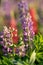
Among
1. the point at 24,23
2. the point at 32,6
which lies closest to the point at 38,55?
the point at 24,23

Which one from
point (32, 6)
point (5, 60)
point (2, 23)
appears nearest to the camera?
point (5, 60)

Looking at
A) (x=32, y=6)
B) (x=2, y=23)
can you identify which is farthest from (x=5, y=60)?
(x=32, y=6)

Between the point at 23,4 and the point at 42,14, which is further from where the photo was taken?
the point at 42,14

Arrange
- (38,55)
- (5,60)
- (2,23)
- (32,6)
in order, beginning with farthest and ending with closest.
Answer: (32,6) < (2,23) < (38,55) < (5,60)

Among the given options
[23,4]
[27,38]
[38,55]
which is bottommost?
[38,55]

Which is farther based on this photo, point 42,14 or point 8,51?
point 42,14

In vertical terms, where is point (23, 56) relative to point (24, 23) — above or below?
below

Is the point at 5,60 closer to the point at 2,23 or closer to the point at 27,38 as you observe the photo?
the point at 27,38

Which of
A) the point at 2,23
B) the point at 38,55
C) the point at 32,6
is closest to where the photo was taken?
the point at 38,55

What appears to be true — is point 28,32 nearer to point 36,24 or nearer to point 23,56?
point 23,56
